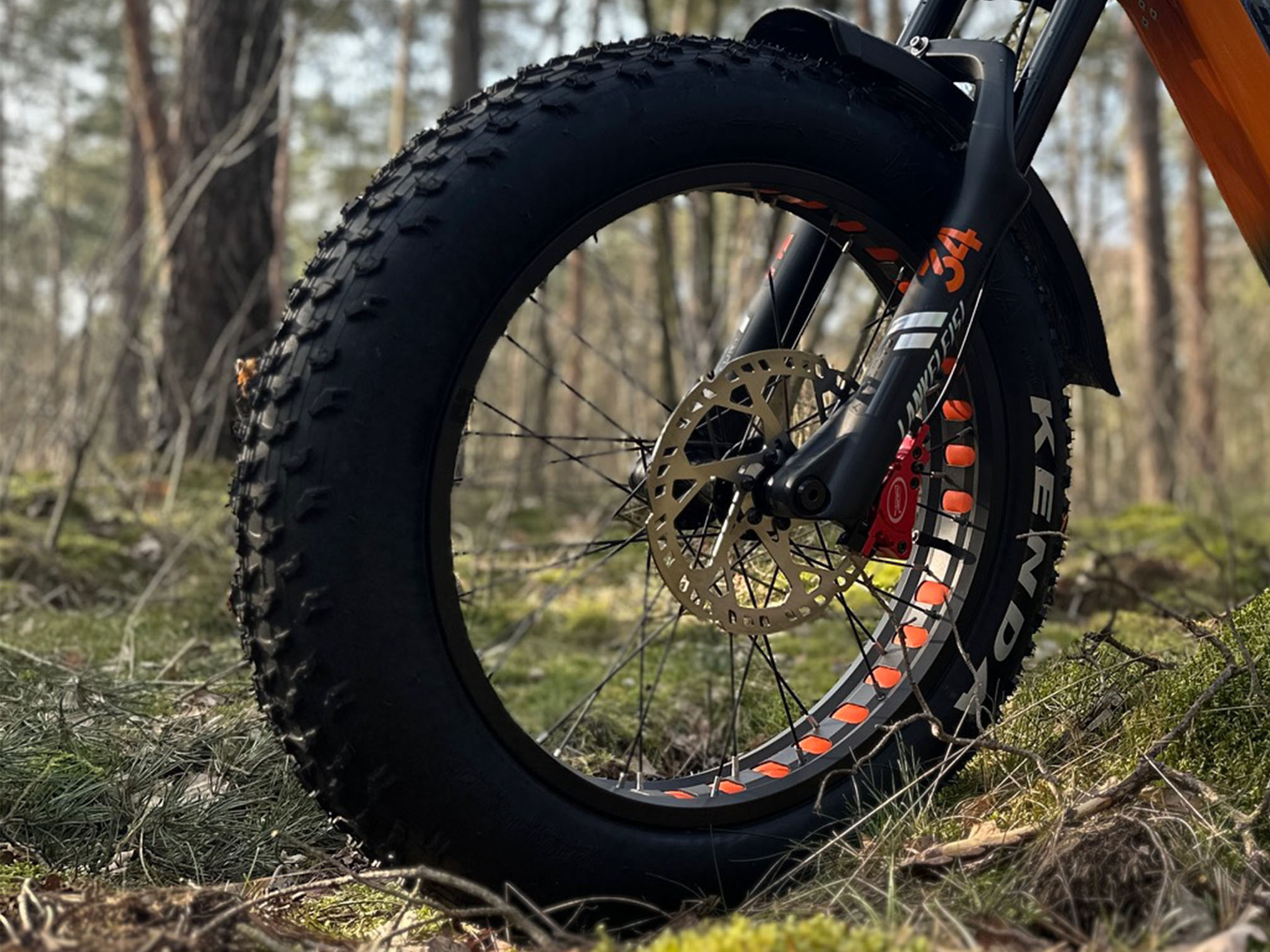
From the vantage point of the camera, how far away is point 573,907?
1.46 metres

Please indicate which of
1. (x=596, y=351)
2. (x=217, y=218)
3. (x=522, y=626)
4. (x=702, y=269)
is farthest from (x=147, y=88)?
(x=596, y=351)

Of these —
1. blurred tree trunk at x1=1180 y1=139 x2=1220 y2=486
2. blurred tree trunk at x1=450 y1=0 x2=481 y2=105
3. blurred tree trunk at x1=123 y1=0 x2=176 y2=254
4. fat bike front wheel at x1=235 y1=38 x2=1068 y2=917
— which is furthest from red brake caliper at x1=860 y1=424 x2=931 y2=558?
blurred tree trunk at x1=1180 y1=139 x2=1220 y2=486

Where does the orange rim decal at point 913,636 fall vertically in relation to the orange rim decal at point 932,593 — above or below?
below

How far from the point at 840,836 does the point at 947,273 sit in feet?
2.60

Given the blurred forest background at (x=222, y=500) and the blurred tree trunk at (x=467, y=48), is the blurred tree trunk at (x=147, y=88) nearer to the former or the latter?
the blurred forest background at (x=222, y=500)

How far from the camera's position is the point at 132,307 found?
725 centimetres

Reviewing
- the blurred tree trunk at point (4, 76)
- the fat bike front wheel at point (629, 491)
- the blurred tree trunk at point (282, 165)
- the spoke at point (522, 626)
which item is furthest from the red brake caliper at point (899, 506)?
the blurred tree trunk at point (4, 76)

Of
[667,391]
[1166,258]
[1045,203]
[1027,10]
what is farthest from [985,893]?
[1166,258]

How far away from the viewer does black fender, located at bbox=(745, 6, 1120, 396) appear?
169 cm

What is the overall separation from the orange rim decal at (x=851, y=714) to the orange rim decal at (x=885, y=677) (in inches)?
1.8

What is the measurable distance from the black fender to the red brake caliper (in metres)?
0.33

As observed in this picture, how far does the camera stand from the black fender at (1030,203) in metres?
1.69

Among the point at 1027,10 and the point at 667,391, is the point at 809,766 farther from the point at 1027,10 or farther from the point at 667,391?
the point at 667,391

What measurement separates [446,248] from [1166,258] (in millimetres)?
12030
